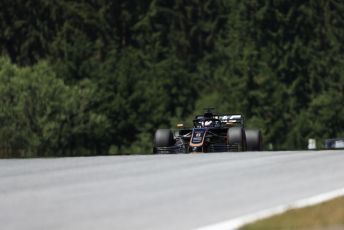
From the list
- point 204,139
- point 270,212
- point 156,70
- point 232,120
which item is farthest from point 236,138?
point 156,70

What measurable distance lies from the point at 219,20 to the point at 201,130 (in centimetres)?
6461

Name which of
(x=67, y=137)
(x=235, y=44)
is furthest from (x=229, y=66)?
(x=67, y=137)

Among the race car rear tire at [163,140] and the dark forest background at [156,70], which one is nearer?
the race car rear tire at [163,140]

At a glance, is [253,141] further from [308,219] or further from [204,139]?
[308,219]

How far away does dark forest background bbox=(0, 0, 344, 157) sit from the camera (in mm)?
72750

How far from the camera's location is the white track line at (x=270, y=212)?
33.9 feet

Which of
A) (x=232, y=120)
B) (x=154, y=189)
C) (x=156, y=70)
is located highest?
(x=156, y=70)

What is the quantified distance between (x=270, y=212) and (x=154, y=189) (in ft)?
9.16

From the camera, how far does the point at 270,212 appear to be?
442 inches

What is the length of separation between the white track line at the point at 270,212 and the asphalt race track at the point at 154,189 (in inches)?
7.5

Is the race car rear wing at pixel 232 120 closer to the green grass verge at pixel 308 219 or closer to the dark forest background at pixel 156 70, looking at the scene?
the green grass verge at pixel 308 219

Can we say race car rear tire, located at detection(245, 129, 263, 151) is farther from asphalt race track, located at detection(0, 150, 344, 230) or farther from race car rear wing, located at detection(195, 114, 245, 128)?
asphalt race track, located at detection(0, 150, 344, 230)

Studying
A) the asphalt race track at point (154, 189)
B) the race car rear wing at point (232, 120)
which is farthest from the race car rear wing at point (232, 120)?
the asphalt race track at point (154, 189)

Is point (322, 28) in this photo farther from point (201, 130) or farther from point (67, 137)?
point (201, 130)
